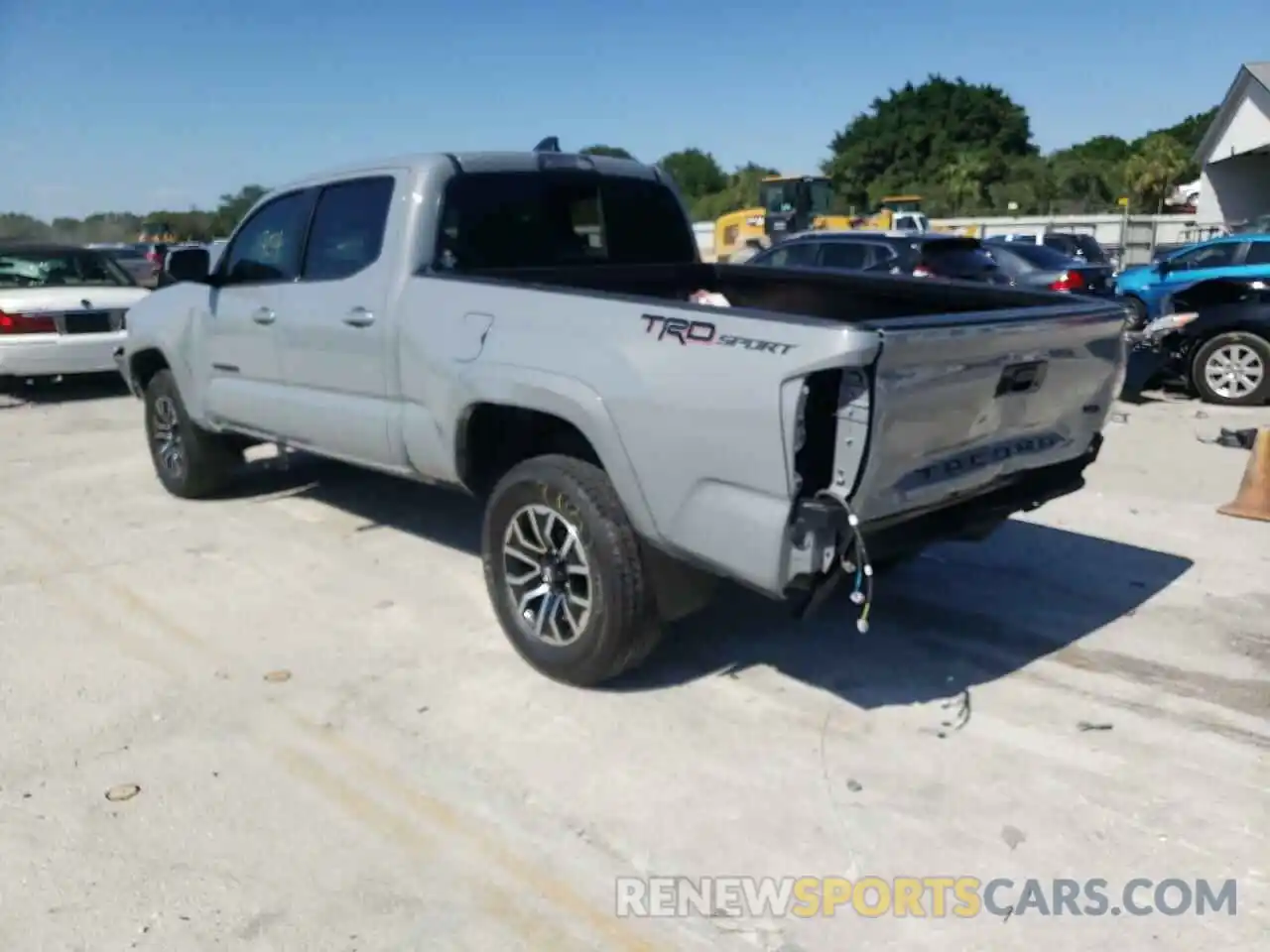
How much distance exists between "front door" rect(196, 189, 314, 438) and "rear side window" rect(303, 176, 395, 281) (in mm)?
168

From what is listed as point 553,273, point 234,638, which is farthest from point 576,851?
point 553,273

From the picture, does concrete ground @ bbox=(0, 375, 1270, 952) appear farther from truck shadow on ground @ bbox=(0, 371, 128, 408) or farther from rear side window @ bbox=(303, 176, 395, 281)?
truck shadow on ground @ bbox=(0, 371, 128, 408)

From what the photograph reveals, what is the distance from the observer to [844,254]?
13758 millimetres

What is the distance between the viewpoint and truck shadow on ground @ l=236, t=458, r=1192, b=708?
171 inches

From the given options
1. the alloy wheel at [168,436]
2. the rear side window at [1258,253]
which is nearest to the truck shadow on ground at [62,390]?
the alloy wheel at [168,436]

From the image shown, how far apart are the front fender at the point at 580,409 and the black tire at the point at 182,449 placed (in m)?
3.38

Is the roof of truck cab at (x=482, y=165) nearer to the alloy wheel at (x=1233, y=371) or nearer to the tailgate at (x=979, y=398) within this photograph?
the tailgate at (x=979, y=398)

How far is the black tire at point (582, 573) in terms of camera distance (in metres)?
3.89

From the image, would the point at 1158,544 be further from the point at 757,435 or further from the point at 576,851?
the point at 576,851

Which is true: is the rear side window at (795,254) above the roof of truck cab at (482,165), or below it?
below

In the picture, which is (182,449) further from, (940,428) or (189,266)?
(940,428)

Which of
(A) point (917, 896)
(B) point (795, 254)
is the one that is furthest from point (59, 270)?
(A) point (917, 896)

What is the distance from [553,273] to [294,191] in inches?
64.1

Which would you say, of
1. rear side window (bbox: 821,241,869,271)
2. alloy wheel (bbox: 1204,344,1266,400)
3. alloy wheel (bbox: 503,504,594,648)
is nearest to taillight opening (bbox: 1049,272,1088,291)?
Result: rear side window (bbox: 821,241,869,271)
